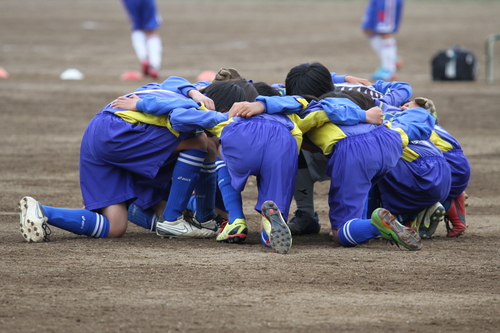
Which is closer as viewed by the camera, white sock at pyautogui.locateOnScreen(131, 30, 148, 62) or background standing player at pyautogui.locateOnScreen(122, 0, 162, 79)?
background standing player at pyautogui.locateOnScreen(122, 0, 162, 79)

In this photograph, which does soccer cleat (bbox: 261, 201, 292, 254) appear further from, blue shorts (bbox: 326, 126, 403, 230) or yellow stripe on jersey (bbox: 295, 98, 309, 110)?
yellow stripe on jersey (bbox: 295, 98, 309, 110)

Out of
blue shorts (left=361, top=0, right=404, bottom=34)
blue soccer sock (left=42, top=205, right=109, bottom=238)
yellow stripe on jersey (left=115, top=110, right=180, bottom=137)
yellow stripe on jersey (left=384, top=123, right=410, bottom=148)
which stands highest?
blue shorts (left=361, top=0, right=404, bottom=34)

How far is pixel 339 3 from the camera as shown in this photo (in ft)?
128

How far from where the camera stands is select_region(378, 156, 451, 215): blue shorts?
575cm

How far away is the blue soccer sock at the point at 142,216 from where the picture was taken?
19.5 ft

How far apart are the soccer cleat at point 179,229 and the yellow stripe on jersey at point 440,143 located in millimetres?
1927

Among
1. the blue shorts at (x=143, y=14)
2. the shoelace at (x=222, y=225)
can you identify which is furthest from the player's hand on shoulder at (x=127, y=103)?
the blue shorts at (x=143, y=14)

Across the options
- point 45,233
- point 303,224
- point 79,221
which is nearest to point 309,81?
point 303,224

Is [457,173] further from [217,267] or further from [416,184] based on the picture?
[217,267]

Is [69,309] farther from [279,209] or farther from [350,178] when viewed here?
[350,178]

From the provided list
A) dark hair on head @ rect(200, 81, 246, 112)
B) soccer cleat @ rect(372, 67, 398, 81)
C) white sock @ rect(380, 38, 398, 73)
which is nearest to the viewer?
dark hair on head @ rect(200, 81, 246, 112)

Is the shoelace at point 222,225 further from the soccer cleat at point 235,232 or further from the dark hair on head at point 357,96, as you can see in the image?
the dark hair on head at point 357,96

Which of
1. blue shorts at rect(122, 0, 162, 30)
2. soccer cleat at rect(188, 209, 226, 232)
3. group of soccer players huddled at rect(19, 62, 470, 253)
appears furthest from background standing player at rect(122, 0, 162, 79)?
soccer cleat at rect(188, 209, 226, 232)

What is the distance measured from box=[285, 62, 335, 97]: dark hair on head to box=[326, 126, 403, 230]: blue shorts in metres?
0.69
